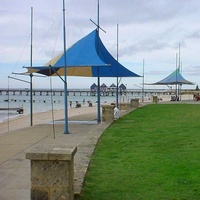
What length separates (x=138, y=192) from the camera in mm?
5164

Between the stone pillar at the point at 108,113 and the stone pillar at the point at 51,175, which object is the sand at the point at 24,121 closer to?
the stone pillar at the point at 108,113

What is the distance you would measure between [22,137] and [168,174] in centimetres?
675

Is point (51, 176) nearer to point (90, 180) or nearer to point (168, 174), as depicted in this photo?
point (90, 180)

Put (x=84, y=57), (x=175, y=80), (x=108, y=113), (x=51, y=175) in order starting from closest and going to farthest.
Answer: (x=51, y=175)
(x=84, y=57)
(x=108, y=113)
(x=175, y=80)

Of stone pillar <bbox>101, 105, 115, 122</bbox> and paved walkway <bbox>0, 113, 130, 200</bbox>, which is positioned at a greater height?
stone pillar <bbox>101, 105, 115, 122</bbox>

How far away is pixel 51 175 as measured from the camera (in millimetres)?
4266

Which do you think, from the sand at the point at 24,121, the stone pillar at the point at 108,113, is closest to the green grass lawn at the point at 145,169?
the stone pillar at the point at 108,113

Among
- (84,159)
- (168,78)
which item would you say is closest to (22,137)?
(84,159)

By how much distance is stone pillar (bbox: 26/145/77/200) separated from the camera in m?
4.23

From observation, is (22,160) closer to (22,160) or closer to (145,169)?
(22,160)

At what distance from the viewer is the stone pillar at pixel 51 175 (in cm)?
423

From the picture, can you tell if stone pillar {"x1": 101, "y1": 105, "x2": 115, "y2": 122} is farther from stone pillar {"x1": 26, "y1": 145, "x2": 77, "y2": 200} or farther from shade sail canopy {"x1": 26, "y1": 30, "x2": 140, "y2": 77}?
stone pillar {"x1": 26, "y1": 145, "x2": 77, "y2": 200}

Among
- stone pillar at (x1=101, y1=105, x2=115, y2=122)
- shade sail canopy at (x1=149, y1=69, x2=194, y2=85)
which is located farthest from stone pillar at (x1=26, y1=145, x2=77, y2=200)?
shade sail canopy at (x1=149, y1=69, x2=194, y2=85)

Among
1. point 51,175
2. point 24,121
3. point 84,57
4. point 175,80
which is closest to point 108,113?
point 84,57
